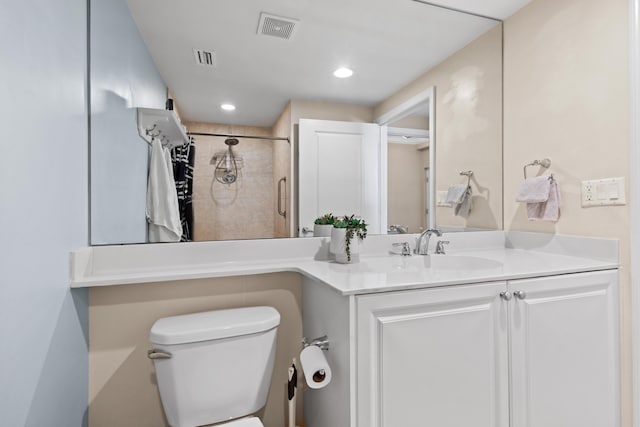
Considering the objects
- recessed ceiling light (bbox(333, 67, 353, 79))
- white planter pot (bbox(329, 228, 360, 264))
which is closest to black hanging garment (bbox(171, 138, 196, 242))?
white planter pot (bbox(329, 228, 360, 264))

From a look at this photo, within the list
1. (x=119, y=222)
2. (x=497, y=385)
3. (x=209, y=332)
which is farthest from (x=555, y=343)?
(x=119, y=222)

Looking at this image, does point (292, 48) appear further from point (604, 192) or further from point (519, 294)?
point (604, 192)

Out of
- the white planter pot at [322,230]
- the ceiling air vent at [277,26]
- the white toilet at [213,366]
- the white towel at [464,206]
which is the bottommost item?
the white toilet at [213,366]

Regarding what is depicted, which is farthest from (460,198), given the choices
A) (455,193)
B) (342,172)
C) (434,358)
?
(434,358)

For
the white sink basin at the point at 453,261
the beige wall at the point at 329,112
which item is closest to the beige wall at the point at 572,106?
the white sink basin at the point at 453,261

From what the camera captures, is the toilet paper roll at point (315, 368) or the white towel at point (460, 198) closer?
the toilet paper roll at point (315, 368)

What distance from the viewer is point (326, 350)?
3.79 ft

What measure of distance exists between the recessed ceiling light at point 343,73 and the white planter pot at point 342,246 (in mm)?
773

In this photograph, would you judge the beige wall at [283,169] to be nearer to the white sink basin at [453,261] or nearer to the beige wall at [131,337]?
the beige wall at [131,337]

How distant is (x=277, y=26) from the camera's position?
1511mm

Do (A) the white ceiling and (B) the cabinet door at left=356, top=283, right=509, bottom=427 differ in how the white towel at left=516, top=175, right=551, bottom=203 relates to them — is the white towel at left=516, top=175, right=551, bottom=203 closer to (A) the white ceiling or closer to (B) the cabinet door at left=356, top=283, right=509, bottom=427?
(B) the cabinet door at left=356, top=283, right=509, bottom=427

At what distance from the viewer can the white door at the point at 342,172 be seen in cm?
158

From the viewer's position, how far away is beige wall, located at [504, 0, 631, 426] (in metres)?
1.38

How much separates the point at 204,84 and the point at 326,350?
1.19 meters
